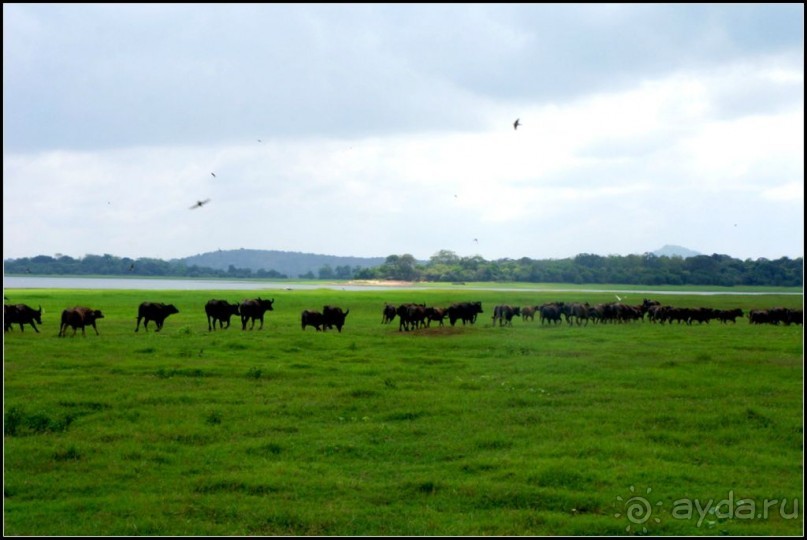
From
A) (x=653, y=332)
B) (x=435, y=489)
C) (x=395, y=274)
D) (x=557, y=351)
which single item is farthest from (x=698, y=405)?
(x=395, y=274)

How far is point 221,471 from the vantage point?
1111 cm

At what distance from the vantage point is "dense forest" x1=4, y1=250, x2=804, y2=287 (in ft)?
420

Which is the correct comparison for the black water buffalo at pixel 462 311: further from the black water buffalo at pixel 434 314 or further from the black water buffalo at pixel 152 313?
the black water buffalo at pixel 152 313

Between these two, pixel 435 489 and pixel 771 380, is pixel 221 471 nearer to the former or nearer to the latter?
pixel 435 489

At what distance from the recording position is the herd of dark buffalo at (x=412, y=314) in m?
30.1

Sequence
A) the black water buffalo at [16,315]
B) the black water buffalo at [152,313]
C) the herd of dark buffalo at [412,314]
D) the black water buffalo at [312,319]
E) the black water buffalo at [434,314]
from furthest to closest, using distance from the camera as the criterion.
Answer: the black water buffalo at [434,314] → the black water buffalo at [312,319] → the black water buffalo at [152,313] → the herd of dark buffalo at [412,314] → the black water buffalo at [16,315]

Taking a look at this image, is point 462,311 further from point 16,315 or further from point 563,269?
point 563,269

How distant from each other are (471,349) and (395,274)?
390 feet

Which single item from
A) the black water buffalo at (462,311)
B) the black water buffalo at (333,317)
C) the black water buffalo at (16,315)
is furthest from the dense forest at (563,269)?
the black water buffalo at (16,315)

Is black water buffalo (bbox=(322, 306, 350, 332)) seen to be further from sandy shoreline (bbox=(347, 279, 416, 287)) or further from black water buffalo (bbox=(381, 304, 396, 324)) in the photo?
sandy shoreline (bbox=(347, 279, 416, 287))

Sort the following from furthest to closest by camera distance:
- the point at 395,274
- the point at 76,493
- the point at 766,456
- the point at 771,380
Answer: the point at 395,274 < the point at 771,380 < the point at 766,456 < the point at 76,493

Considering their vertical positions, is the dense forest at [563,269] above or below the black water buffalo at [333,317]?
above

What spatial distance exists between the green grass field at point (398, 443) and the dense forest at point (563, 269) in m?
113

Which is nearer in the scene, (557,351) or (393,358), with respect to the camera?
(393,358)
